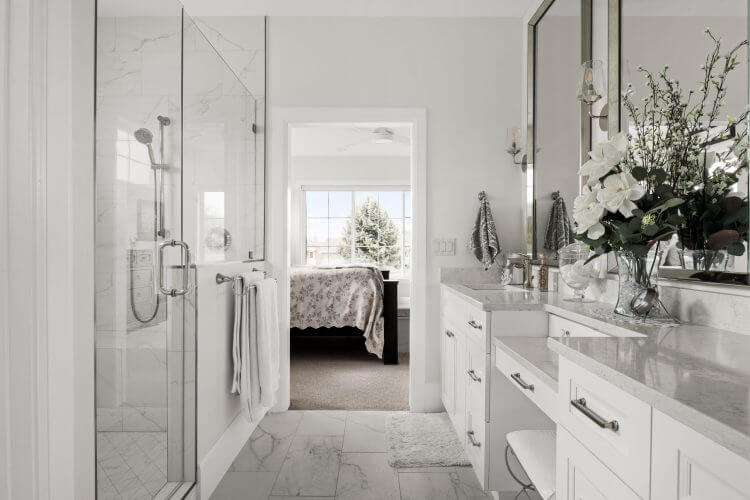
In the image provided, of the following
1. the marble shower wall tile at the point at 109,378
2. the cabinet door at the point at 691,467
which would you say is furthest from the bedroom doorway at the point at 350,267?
the cabinet door at the point at 691,467

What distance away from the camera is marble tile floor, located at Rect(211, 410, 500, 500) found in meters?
1.88

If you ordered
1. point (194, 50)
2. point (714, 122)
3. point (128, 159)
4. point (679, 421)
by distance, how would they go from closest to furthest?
point (679, 421)
point (714, 122)
point (128, 159)
point (194, 50)

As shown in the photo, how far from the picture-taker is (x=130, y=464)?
4.49 feet

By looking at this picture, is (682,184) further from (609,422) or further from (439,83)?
(439,83)

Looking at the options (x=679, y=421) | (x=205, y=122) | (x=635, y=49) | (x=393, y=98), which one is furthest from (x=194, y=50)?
(x=679, y=421)

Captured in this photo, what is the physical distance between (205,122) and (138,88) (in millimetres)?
619

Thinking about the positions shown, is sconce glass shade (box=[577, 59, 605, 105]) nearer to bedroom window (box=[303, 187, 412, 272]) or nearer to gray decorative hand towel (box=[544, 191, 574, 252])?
gray decorative hand towel (box=[544, 191, 574, 252])

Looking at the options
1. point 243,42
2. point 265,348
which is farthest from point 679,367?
point 243,42

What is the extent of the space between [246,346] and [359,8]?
2.25 meters

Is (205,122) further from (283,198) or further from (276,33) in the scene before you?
(276,33)

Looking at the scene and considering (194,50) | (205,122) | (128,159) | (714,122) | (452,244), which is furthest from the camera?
(452,244)

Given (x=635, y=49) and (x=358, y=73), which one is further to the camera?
(x=358, y=73)

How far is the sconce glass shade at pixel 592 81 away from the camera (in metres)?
1.67

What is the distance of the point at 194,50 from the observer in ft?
6.04
